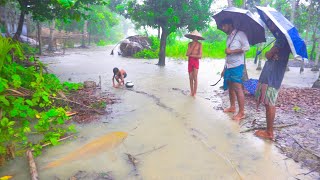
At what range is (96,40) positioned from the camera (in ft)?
114

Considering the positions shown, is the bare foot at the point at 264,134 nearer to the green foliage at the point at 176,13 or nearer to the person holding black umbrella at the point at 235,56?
the person holding black umbrella at the point at 235,56

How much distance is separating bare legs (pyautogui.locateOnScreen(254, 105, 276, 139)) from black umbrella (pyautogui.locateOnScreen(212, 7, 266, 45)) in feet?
4.93

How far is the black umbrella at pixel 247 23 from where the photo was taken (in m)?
4.65

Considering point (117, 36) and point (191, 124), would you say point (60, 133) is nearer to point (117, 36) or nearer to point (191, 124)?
point (191, 124)

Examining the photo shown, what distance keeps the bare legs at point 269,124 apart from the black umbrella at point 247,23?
1.50 meters

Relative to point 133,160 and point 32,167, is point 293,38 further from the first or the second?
point 32,167

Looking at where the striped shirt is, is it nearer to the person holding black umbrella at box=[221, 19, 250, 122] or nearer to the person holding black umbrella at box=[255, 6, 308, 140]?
the person holding black umbrella at box=[221, 19, 250, 122]

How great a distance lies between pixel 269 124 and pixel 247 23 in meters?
1.92

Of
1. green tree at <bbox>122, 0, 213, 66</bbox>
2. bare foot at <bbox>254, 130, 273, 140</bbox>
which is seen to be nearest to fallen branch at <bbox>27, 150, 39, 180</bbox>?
bare foot at <bbox>254, 130, 273, 140</bbox>

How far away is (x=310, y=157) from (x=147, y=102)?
360cm

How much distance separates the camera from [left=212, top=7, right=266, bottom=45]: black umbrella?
4648 millimetres

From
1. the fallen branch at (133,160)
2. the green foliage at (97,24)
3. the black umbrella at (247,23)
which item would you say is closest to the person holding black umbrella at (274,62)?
the black umbrella at (247,23)

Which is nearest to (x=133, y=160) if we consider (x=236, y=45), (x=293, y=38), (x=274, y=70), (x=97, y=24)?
(x=274, y=70)

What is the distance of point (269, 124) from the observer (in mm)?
4160
